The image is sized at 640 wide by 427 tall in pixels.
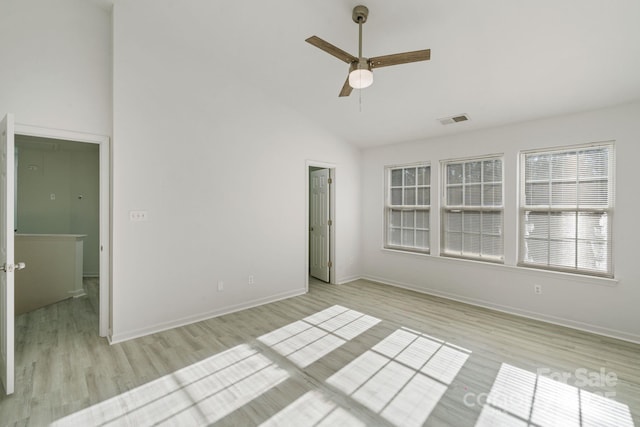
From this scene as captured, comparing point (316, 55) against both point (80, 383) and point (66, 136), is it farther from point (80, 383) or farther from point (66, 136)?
point (80, 383)

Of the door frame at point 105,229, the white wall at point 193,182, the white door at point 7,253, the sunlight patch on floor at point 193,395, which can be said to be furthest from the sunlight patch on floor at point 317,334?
the white door at point 7,253

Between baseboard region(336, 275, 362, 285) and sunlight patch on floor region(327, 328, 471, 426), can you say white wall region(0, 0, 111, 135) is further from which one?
baseboard region(336, 275, 362, 285)

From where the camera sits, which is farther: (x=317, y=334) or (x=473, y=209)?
(x=473, y=209)

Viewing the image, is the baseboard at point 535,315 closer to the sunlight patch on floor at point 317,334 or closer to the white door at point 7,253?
the sunlight patch on floor at point 317,334

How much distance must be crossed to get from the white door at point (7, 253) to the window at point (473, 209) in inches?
196

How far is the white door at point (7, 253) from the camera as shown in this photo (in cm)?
213

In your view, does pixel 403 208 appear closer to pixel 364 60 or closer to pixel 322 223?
pixel 322 223

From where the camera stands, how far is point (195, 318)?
3.72 meters

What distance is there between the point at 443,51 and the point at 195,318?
4.15 m

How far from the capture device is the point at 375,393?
2.31m

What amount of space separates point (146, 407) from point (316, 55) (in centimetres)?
363

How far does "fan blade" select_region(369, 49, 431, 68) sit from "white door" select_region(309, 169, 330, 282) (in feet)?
10.4

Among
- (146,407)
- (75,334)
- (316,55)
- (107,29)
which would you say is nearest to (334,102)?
(316,55)

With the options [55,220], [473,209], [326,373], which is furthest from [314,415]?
[55,220]
